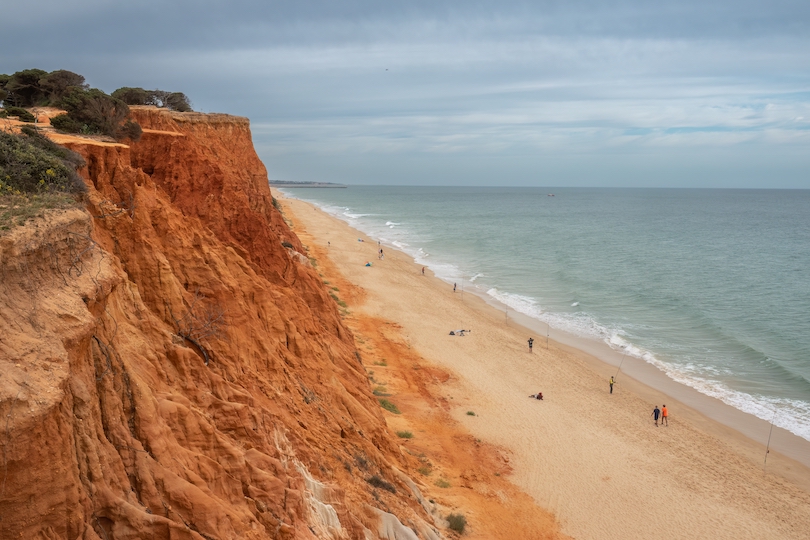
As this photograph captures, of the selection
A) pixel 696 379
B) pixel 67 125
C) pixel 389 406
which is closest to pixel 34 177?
pixel 67 125

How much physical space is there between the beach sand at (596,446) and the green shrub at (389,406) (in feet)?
1.32

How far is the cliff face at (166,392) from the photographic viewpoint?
19.9 feet

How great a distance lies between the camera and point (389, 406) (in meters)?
21.5

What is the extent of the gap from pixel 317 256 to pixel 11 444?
50.0 m

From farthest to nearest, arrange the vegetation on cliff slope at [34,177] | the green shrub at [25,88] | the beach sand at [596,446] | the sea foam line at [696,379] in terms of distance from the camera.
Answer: the green shrub at [25,88] < the sea foam line at [696,379] < the beach sand at [596,446] < the vegetation on cliff slope at [34,177]

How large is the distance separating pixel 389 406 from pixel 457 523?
752cm

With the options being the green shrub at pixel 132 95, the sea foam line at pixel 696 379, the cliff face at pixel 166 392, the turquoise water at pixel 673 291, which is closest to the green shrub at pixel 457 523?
the cliff face at pixel 166 392

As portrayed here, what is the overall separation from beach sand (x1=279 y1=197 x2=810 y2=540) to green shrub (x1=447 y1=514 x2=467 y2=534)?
1.07 m

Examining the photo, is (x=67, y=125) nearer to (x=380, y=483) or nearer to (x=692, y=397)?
(x=380, y=483)

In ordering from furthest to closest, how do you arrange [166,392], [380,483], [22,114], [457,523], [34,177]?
[22,114], [457,523], [380,483], [34,177], [166,392]

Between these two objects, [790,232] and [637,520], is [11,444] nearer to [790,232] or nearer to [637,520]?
[637,520]

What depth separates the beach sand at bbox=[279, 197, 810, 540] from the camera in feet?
58.5

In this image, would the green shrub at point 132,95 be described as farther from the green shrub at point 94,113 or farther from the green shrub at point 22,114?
the green shrub at point 94,113

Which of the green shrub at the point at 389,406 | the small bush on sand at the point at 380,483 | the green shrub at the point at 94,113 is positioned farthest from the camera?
the green shrub at the point at 389,406
